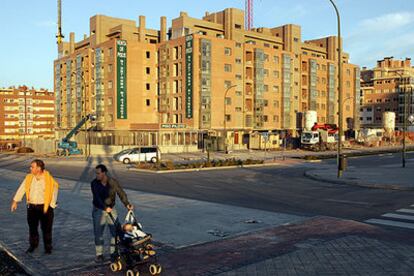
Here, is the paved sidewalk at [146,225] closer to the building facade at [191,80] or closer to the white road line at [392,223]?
the white road line at [392,223]

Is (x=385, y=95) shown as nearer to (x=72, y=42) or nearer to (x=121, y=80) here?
(x=121, y=80)

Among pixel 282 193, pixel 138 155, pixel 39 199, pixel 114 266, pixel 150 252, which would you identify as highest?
pixel 39 199

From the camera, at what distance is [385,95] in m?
115

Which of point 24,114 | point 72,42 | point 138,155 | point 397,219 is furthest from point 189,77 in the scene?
point 24,114

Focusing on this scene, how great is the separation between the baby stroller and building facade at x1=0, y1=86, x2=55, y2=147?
130 m

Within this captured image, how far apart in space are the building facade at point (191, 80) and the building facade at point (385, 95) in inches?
1667

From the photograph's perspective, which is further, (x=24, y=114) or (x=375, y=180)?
(x=24, y=114)

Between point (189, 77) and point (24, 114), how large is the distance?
9788 centimetres

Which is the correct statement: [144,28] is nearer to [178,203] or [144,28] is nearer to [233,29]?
[233,29]

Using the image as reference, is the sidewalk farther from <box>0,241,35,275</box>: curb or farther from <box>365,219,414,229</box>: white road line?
<box>0,241,35,275</box>: curb

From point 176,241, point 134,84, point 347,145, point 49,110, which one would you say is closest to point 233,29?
point 134,84

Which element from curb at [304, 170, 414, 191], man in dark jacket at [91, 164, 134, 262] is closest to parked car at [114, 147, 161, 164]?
curb at [304, 170, 414, 191]

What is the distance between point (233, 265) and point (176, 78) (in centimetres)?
5722

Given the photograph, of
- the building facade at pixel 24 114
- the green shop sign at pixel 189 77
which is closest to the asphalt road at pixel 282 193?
the green shop sign at pixel 189 77
